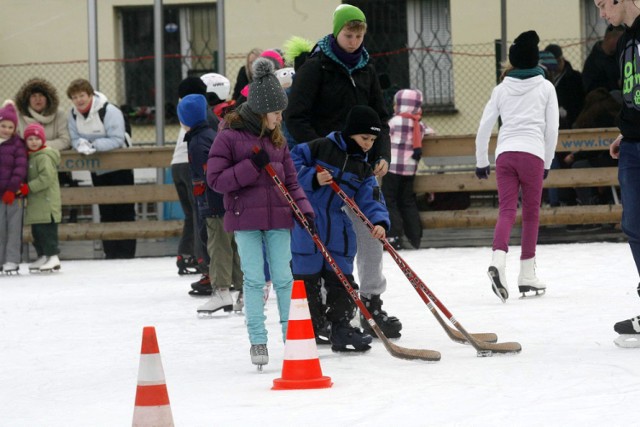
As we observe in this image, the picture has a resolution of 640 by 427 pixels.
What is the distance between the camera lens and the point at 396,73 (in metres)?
17.3

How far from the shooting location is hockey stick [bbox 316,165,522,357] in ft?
20.2

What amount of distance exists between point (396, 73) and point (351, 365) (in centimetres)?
1155

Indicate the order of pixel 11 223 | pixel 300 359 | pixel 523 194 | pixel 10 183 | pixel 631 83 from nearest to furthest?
pixel 300 359 → pixel 631 83 → pixel 523 194 → pixel 10 183 → pixel 11 223

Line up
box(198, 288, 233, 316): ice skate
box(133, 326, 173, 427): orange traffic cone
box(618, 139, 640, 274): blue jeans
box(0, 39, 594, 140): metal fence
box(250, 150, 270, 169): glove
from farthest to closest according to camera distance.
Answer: box(0, 39, 594, 140): metal fence < box(198, 288, 233, 316): ice skate < box(618, 139, 640, 274): blue jeans < box(250, 150, 270, 169): glove < box(133, 326, 173, 427): orange traffic cone

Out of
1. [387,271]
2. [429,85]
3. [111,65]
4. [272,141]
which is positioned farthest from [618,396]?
[111,65]

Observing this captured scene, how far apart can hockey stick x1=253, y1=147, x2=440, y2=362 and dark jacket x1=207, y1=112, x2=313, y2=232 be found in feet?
0.17

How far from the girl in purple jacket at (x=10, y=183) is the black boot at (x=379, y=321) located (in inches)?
210

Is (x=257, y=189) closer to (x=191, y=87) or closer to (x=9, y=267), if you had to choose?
(x=191, y=87)

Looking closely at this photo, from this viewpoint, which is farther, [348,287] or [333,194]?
[333,194]

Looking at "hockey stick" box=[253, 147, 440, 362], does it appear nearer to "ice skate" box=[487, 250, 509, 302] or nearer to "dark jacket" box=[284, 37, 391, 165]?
"dark jacket" box=[284, 37, 391, 165]

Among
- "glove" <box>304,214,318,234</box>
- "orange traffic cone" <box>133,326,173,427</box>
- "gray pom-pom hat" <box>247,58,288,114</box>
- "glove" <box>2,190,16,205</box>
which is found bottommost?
"orange traffic cone" <box>133,326,173,427</box>

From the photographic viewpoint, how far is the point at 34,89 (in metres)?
12.4

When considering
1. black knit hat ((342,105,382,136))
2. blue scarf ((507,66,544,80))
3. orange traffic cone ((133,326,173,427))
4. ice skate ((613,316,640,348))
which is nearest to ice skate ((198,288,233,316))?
black knit hat ((342,105,382,136))

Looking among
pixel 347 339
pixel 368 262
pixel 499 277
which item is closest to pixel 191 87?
pixel 499 277
